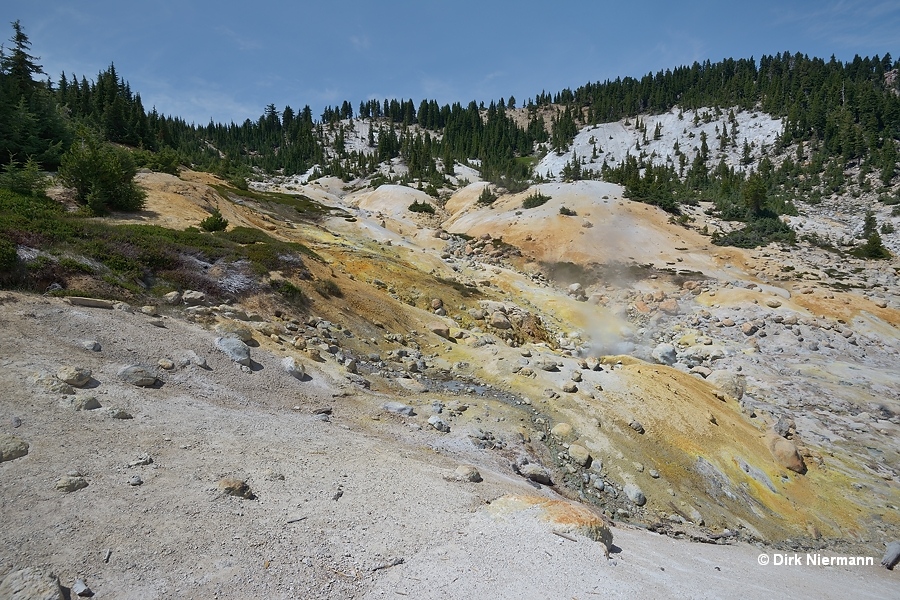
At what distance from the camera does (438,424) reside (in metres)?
11.1

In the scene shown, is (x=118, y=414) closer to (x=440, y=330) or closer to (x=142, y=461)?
(x=142, y=461)

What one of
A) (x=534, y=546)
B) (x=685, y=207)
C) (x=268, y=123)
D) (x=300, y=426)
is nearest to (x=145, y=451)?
(x=300, y=426)

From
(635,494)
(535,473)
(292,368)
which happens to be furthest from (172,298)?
(635,494)

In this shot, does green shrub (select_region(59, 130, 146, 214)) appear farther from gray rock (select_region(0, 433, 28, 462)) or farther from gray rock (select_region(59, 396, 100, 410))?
gray rock (select_region(0, 433, 28, 462))

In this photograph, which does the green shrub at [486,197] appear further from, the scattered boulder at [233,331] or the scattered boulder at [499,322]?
the scattered boulder at [233,331]

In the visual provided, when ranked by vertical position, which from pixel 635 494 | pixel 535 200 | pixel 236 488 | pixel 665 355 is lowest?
pixel 635 494

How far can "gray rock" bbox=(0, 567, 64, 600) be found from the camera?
372 centimetres

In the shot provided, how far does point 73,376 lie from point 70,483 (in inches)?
124

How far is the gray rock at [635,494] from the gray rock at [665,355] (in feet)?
41.8

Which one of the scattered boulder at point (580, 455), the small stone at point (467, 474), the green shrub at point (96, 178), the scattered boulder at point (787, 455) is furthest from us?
the green shrub at point (96, 178)

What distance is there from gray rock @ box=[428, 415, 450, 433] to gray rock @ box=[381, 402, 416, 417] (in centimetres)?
58

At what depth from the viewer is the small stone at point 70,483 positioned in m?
5.22

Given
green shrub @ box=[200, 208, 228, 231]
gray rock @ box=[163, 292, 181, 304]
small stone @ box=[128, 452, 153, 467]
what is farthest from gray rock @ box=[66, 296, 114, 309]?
green shrub @ box=[200, 208, 228, 231]

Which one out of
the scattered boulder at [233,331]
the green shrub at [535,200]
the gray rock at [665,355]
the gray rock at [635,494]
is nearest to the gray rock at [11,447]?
the scattered boulder at [233,331]
